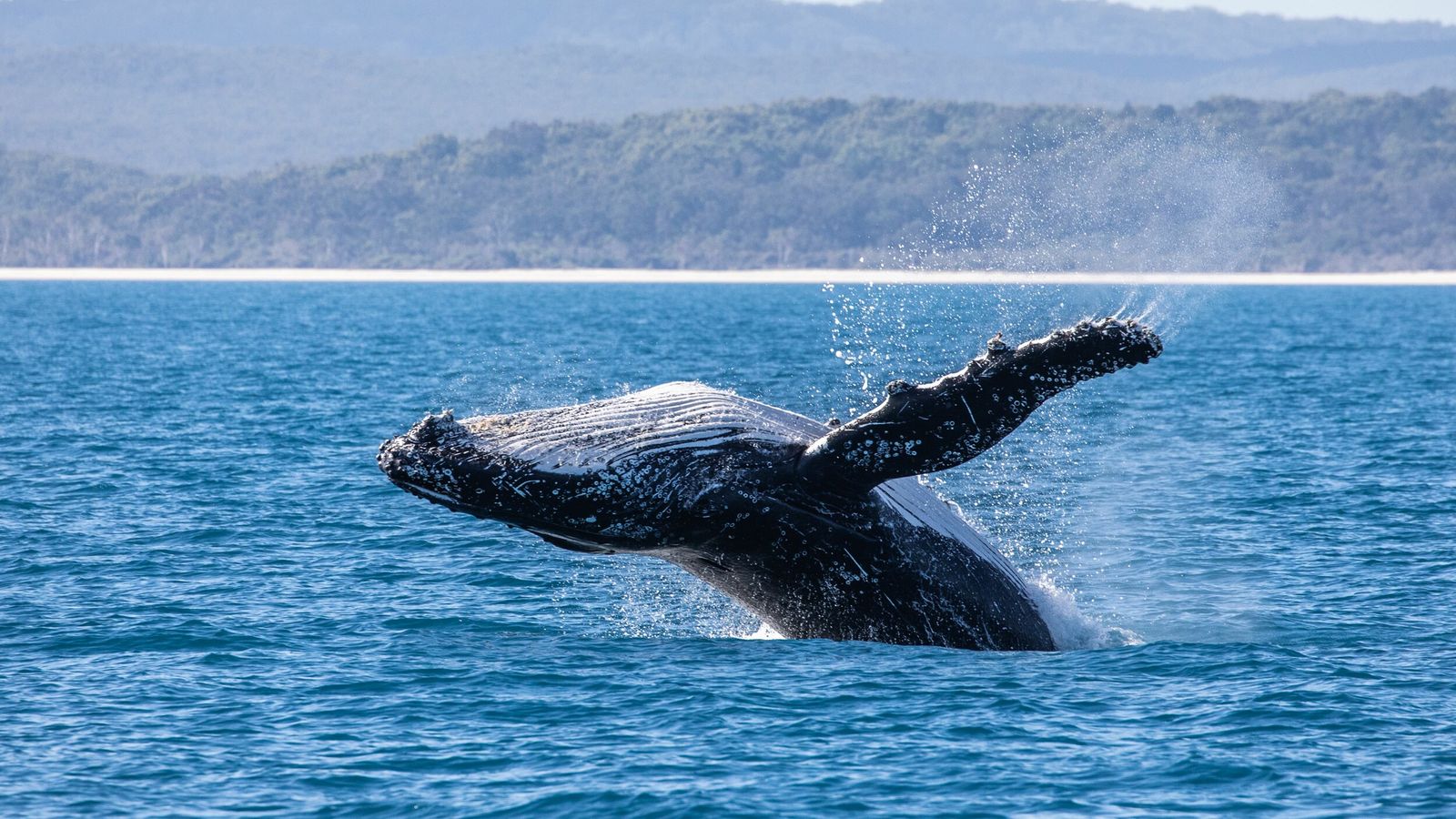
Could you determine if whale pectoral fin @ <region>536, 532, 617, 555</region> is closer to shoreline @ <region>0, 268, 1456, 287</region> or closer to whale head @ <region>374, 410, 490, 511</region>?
whale head @ <region>374, 410, 490, 511</region>

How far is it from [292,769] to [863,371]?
38.3 metres

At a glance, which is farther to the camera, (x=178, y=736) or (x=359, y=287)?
(x=359, y=287)

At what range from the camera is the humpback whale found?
10406 millimetres

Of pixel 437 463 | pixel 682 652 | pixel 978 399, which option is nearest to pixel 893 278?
pixel 682 652

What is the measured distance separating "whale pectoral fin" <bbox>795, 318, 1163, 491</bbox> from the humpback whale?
1 cm

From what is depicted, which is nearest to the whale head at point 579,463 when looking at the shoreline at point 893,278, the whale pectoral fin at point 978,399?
the whale pectoral fin at point 978,399

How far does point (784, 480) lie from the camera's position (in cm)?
1142

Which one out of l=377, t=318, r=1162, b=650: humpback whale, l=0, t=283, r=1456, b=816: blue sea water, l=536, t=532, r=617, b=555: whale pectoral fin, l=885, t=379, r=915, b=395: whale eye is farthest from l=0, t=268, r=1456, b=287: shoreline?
l=885, t=379, r=915, b=395: whale eye

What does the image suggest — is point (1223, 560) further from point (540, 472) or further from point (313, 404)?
point (313, 404)

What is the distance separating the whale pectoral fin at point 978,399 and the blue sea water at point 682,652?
0.50m

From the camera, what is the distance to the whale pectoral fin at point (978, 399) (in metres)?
10.1

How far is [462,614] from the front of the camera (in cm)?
1622

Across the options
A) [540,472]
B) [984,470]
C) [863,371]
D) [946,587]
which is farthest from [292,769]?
[863,371]

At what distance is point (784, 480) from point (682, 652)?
301 cm
